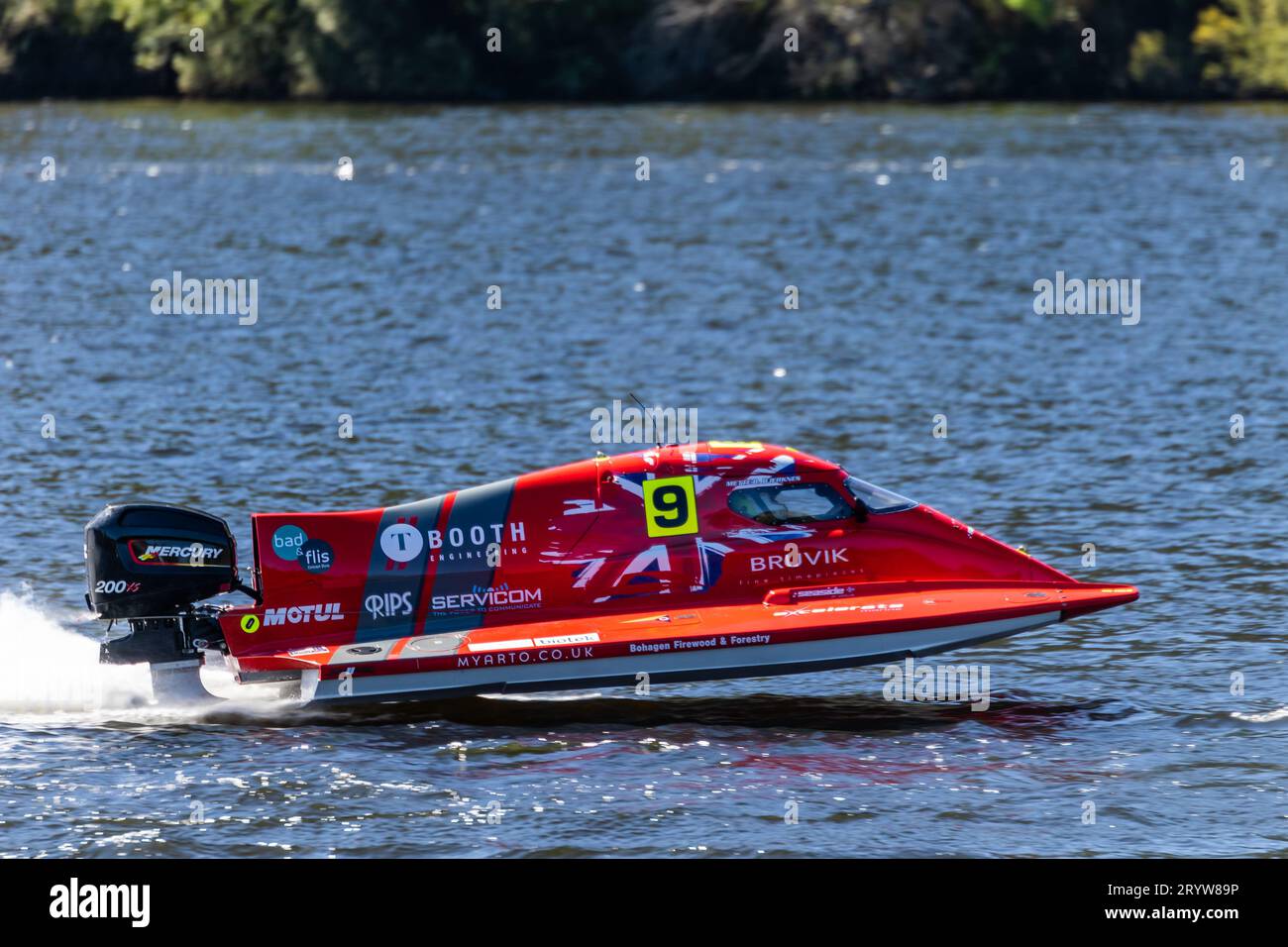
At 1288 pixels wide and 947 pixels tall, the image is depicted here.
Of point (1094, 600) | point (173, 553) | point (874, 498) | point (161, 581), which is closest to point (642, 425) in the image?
point (874, 498)

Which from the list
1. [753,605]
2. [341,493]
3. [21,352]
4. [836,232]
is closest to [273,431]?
[341,493]

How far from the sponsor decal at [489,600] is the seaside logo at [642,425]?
1040 cm

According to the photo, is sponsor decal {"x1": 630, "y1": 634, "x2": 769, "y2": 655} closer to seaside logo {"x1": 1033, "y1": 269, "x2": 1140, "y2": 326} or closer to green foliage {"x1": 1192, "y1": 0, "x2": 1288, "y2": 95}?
seaside logo {"x1": 1033, "y1": 269, "x2": 1140, "y2": 326}

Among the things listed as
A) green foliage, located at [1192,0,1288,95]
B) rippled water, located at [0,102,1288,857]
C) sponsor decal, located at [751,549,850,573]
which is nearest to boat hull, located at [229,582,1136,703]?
sponsor decal, located at [751,549,850,573]

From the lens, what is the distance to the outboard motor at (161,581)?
1694 cm

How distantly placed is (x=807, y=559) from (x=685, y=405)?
1357 cm

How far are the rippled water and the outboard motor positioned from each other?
0.67 metres

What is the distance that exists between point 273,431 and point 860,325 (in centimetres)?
1330

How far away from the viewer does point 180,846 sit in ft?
48.8

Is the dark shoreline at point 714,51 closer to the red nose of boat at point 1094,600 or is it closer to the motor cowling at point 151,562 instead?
the red nose of boat at point 1094,600

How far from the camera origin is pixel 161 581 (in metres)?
17.0

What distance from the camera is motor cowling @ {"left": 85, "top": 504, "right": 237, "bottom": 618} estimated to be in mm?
16922
